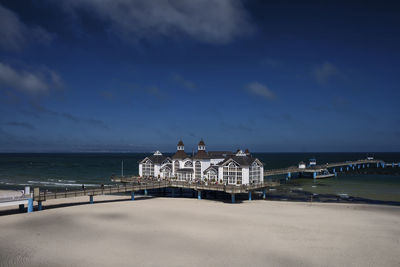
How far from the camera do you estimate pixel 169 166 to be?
50.5m

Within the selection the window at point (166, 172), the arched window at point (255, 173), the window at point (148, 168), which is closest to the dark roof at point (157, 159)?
the window at point (148, 168)

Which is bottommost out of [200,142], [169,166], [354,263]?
[354,263]

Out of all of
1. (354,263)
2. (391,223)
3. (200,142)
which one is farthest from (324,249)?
(200,142)

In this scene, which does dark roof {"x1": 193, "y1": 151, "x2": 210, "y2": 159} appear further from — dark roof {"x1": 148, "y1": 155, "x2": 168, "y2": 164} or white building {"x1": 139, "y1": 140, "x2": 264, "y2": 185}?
dark roof {"x1": 148, "y1": 155, "x2": 168, "y2": 164}

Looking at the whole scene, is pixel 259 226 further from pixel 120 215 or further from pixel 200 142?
pixel 200 142

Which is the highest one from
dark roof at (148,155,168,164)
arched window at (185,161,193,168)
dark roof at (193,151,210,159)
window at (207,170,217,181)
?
dark roof at (193,151,210,159)

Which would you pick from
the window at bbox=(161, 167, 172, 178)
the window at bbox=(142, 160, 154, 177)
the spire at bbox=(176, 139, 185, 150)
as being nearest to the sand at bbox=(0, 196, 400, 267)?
the window at bbox=(161, 167, 172, 178)

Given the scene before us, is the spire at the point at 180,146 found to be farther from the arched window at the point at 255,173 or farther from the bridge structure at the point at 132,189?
the arched window at the point at 255,173

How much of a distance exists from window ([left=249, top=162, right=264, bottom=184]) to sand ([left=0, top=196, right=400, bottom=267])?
324 inches

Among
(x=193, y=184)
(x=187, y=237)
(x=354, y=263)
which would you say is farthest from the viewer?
(x=193, y=184)

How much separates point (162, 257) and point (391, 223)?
71.8ft

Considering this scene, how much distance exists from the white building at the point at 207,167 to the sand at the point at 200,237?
321 inches

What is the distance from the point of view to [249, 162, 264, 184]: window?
4172 centimetres

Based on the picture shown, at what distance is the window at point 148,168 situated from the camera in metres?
52.1
